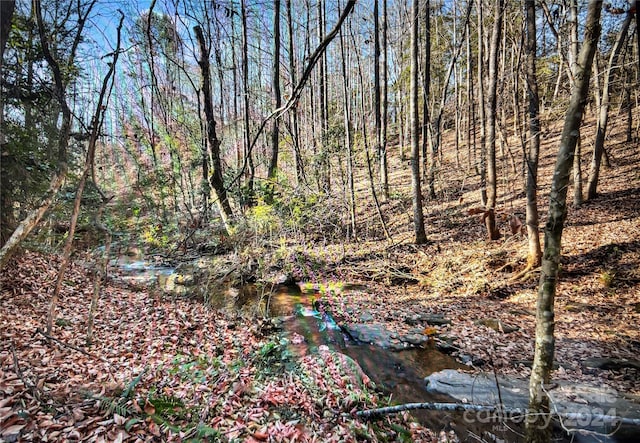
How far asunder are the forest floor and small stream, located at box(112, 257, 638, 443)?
0.37 meters

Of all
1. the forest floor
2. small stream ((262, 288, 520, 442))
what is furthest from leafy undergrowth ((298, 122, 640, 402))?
small stream ((262, 288, 520, 442))

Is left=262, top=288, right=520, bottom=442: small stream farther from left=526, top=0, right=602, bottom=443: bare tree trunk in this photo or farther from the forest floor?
left=526, top=0, right=602, bottom=443: bare tree trunk

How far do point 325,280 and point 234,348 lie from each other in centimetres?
493

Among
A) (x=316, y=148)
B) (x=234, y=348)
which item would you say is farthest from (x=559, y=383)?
(x=316, y=148)

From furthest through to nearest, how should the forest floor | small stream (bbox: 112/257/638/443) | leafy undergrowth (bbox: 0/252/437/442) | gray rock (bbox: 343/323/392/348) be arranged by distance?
gray rock (bbox: 343/323/392/348)
small stream (bbox: 112/257/638/443)
the forest floor
leafy undergrowth (bbox: 0/252/437/442)

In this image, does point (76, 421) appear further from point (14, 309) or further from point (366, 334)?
point (366, 334)

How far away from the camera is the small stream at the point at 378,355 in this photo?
4.06 metres

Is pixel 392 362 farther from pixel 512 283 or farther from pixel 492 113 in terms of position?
pixel 492 113

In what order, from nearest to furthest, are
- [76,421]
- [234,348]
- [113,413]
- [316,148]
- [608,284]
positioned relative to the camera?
[76,421], [113,413], [234,348], [608,284], [316,148]

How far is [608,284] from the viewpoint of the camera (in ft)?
22.7

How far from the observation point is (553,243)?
9.29 ft

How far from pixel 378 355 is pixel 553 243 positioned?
410 cm

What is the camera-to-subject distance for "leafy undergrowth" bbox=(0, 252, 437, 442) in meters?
3.05

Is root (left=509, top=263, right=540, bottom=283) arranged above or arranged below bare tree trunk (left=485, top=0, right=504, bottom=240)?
below
